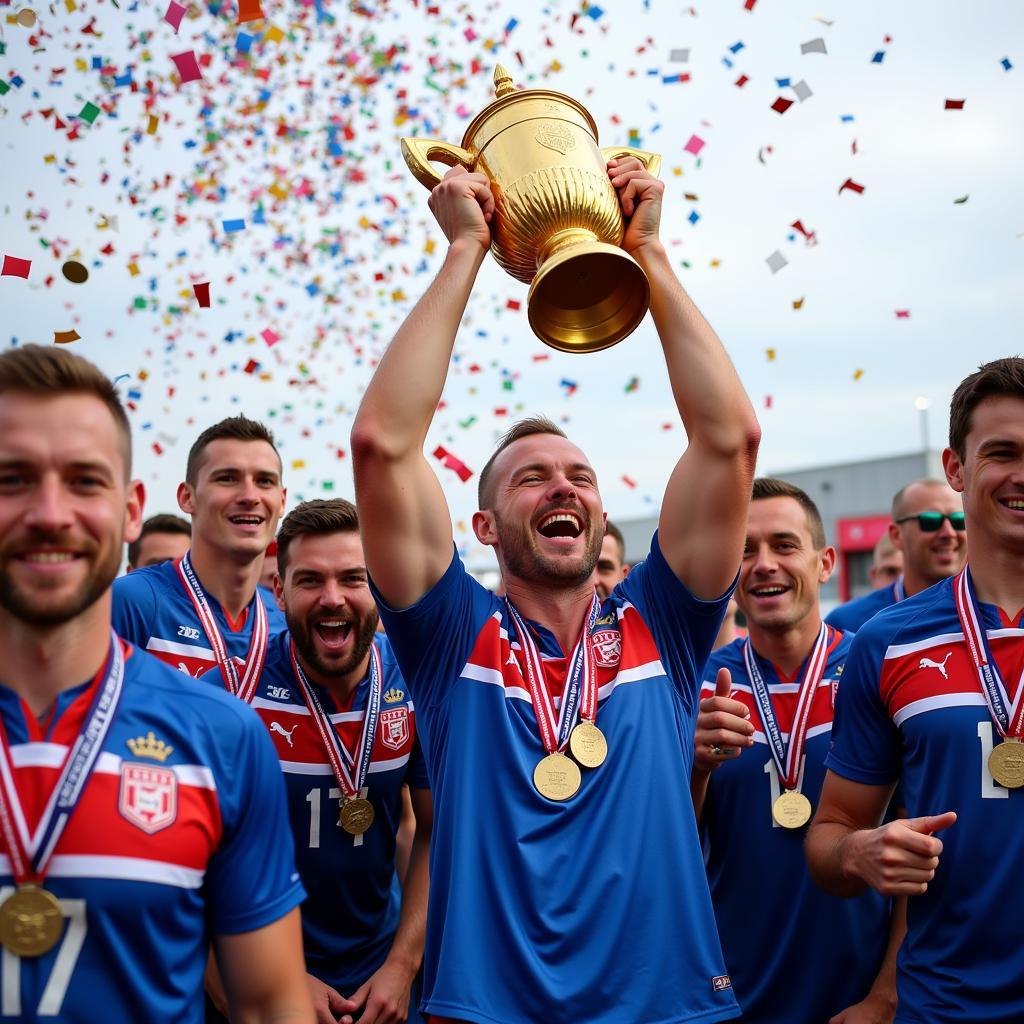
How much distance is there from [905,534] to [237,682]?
4281mm

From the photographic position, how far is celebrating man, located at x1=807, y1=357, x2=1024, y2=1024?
2949 mm

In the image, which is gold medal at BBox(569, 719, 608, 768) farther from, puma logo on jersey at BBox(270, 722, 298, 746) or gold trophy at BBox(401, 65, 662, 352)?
puma logo on jersey at BBox(270, 722, 298, 746)

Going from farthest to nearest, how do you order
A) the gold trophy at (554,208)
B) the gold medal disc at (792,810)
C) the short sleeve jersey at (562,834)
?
the gold medal disc at (792,810)
the gold trophy at (554,208)
the short sleeve jersey at (562,834)

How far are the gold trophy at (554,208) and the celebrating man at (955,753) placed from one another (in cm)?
121

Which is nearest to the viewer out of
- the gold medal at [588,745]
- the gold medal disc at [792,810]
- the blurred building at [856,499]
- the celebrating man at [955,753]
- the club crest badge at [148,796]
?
the club crest badge at [148,796]

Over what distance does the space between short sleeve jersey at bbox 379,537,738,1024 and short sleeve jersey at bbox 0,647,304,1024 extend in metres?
0.64

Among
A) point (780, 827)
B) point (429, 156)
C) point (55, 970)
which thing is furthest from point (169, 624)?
point (55, 970)

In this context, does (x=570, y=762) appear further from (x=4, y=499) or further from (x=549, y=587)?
(x=4, y=499)

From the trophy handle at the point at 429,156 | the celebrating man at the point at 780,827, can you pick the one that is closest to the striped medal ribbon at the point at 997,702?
the celebrating man at the point at 780,827

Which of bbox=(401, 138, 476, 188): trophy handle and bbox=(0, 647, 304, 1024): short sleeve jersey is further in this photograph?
bbox=(401, 138, 476, 188): trophy handle

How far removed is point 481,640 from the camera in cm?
322

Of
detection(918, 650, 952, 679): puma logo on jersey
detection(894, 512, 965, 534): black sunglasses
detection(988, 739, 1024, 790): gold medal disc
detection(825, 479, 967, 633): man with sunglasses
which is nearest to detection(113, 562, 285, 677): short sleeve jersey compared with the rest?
detection(918, 650, 952, 679): puma logo on jersey

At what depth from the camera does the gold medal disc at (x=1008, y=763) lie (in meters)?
3.02

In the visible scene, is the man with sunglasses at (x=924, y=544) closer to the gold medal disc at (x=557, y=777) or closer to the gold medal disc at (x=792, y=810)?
the gold medal disc at (x=792, y=810)
